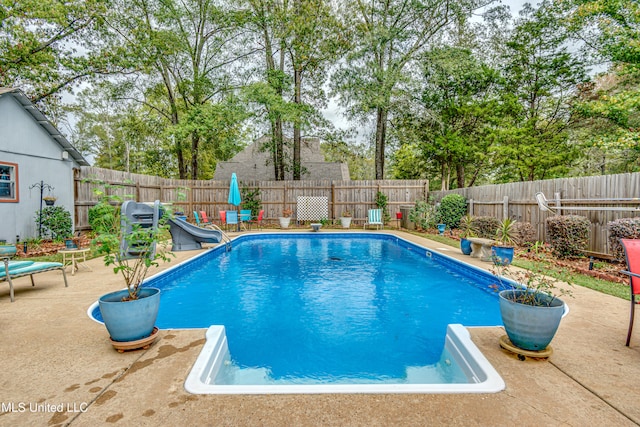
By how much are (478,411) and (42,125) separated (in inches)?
451

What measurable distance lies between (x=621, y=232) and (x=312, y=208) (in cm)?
1008

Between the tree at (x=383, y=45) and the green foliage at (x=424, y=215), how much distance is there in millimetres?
5031

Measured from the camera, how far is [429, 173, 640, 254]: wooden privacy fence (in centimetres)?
550

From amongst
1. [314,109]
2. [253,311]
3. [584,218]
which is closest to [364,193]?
[314,109]

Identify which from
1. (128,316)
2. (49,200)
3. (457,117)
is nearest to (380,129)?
(457,117)

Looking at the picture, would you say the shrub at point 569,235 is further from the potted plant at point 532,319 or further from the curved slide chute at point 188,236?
the curved slide chute at point 188,236

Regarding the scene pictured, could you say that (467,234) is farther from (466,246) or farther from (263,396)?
(263,396)

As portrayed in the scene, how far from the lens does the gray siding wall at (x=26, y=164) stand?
296 inches

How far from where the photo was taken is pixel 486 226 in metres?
8.29

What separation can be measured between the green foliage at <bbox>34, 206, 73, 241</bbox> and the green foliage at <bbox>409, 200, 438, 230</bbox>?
10.8 meters

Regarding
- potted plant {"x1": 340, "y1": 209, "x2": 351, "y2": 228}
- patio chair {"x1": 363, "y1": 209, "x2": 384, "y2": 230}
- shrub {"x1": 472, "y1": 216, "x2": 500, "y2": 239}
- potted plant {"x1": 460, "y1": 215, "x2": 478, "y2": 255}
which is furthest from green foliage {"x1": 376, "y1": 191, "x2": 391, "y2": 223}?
shrub {"x1": 472, "y1": 216, "x2": 500, "y2": 239}

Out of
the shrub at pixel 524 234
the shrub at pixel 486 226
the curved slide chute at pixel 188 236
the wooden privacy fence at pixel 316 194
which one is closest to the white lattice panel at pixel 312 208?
the wooden privacy fence at pixel 316 194

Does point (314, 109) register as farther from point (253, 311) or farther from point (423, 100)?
point (253, 311)

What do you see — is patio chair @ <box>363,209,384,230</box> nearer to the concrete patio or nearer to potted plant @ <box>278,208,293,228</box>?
potted plant @ <box>278,208,293,228</box>
